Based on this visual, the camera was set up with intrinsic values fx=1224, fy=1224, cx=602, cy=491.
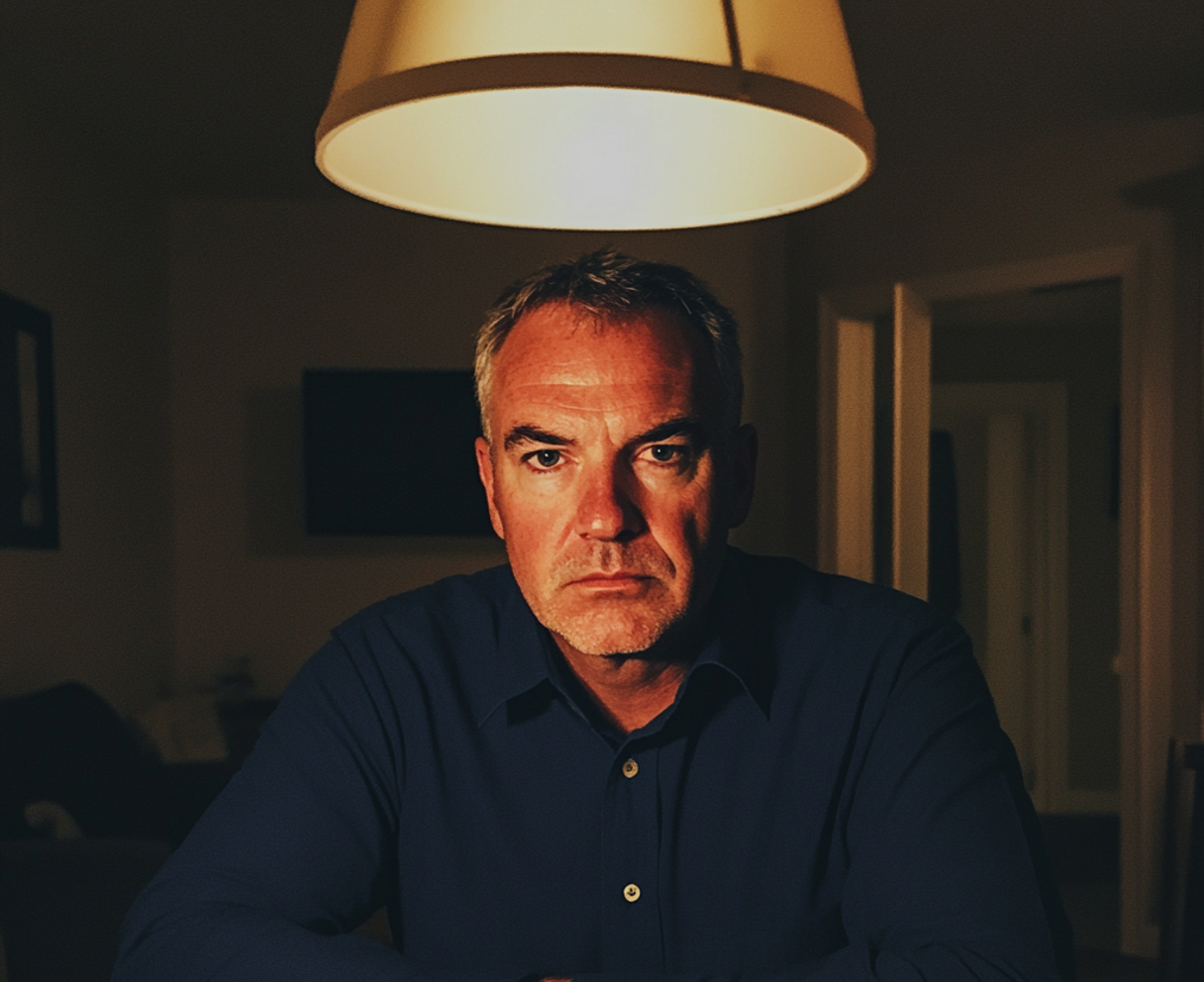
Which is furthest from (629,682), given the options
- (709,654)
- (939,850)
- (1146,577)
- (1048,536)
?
(1048,536)

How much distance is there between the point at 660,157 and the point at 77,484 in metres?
3.48

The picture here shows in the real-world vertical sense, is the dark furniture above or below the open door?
below

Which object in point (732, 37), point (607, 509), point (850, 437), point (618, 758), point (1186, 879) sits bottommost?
point (1186, 879)

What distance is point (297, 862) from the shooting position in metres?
1.17

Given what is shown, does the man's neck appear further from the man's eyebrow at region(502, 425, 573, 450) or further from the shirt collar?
the man's eyebrow at region(502, 425, 573, 450)

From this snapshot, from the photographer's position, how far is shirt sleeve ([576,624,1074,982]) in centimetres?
103

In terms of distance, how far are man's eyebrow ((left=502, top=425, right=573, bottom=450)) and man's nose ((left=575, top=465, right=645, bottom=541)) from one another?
1.7 inches

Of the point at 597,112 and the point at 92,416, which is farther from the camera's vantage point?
the point at 92,416

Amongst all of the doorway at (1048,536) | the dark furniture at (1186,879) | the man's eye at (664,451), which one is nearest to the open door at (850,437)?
the dark furniture at (1186,879)

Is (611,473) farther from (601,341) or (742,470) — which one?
(742,470)

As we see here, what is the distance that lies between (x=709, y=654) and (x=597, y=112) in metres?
0.55

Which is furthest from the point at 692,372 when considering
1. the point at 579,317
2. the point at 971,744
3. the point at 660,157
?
the point at 971,744

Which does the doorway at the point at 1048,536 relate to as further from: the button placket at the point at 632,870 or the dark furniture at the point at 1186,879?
the button placket at the point at 632,870

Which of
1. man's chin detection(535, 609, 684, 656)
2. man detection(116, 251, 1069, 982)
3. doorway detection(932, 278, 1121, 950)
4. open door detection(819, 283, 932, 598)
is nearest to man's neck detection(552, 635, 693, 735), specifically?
man detection(116, 251, 1069, 982)
